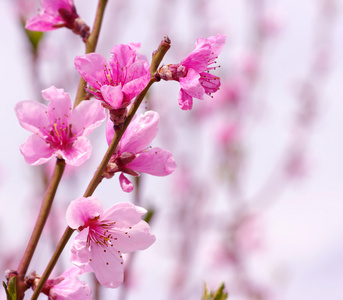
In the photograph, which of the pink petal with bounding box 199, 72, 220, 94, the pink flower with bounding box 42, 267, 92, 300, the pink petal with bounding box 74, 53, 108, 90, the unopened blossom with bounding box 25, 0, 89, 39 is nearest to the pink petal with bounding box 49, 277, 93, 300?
the pink flower with bounding box 42, 267, 92, 300

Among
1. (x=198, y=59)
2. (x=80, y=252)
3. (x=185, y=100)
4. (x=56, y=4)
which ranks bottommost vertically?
(x=80, y=252)

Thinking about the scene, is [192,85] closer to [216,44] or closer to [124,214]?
[216,44]

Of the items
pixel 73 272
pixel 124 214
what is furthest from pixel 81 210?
pixel 73 272

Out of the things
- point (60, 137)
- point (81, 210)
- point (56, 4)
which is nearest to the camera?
point (81, 210)

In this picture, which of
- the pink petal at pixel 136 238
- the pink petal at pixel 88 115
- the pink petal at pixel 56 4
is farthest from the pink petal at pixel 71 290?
the pink petal at pixel 56 4

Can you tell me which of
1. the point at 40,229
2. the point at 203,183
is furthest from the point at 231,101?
the point at 40,229

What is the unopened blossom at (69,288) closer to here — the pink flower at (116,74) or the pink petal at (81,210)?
the pink petal at (81,210)

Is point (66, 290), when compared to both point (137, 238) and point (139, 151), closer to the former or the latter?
point (137, 238)
